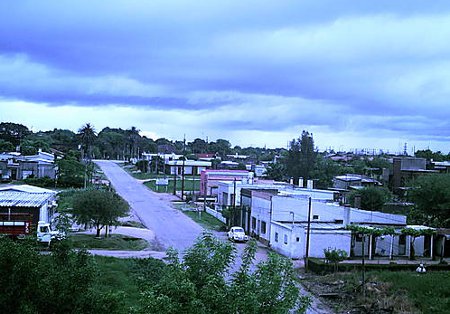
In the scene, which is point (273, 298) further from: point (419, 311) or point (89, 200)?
point (89, 200)

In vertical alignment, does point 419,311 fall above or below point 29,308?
below

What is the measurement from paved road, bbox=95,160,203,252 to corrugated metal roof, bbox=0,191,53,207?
31.0ft

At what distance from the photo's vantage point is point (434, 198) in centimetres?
5362

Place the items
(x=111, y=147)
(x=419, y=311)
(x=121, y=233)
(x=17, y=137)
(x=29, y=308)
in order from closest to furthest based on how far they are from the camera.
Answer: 1. (x=29, y=308)
2. (x=419, y=311)
3. (x=121, y=233)
4. (x=17, y=137)
5. (x=111, y=147)

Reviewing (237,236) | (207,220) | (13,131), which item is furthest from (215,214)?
(13,131)

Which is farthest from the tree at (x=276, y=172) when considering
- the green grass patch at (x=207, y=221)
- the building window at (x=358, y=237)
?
the building window at (x=358, y=237)

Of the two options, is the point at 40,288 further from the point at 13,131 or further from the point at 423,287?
the point at 13,131

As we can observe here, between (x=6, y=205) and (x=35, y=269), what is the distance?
1255 inches

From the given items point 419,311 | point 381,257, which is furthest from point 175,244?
point 419,311

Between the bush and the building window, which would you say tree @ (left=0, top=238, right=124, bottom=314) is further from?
the bush

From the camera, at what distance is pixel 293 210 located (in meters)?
45.9

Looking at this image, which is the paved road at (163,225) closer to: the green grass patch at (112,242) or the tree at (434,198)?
the green grass patch at (112,242)

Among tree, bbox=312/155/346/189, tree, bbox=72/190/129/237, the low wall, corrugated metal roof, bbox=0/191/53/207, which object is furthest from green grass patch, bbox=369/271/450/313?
tree, bbox=312/155/346/189

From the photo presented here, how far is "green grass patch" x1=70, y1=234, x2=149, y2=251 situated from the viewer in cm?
3919
